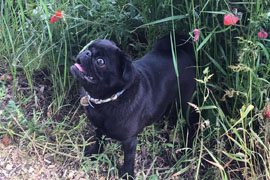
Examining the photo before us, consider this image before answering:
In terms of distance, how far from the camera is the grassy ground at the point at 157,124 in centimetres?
189

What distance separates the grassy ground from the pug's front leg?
71 millimetres

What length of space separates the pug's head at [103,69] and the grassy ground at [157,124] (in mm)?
288

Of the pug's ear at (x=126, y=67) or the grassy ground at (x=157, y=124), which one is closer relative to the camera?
the pug's ear at (x=126, y=67)

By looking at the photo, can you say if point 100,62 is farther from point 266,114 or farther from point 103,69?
point 266,114

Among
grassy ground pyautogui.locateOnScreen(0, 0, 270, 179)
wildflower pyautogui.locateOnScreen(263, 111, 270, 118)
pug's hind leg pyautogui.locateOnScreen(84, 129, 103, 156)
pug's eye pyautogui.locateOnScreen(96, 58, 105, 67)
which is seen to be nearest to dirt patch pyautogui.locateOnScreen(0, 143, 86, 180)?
grassy ground pyautogui.locateOnScreen(0, 0, 270, 179)

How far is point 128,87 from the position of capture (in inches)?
70.2

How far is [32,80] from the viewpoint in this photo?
241cm

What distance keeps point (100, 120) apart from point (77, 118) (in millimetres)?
521

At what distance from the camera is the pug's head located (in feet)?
5.60

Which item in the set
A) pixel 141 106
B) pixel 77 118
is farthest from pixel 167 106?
pixel 77 118

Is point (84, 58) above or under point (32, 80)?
above

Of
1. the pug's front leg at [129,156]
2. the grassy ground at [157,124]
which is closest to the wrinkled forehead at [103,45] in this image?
the grassy ground at [157,124]

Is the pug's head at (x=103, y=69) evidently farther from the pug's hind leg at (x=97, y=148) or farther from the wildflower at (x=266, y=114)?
the wildflower at (x=266, y=114)

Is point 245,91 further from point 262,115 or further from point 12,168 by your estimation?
point 12,168
